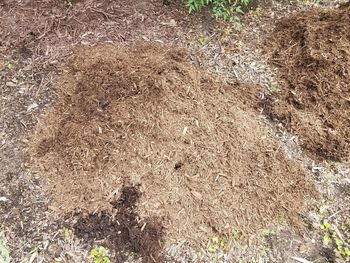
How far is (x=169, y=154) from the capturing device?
2771 mm

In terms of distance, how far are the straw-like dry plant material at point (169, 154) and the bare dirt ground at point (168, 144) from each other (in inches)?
0.4

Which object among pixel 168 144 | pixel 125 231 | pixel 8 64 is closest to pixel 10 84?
pixel 8 64

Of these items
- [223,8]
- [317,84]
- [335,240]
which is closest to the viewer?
[335,240]

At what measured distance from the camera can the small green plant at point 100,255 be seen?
7.95 ft

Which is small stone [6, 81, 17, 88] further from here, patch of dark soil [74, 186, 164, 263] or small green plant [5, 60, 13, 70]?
patch of dark soil [74, 186, 164, 263]

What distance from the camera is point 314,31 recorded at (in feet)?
11.7

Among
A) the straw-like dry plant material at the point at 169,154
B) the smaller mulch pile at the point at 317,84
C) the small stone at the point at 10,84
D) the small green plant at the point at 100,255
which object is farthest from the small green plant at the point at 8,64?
the smaller mulch pile at the point at 317,84

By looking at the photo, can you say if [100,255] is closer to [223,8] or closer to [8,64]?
[8,64]

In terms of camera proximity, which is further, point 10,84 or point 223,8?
point 223,8

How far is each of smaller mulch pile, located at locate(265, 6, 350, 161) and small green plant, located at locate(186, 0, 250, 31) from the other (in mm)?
517

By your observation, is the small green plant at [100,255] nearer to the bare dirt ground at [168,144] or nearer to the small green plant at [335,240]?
the bare dirt ground at [168,144]

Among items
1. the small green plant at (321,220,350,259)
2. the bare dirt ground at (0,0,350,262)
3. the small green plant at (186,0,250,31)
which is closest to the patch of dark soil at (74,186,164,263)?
the bare dirt ground at (0,0,350,262)

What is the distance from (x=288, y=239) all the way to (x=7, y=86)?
290cm

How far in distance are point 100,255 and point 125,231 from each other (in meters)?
0.24
